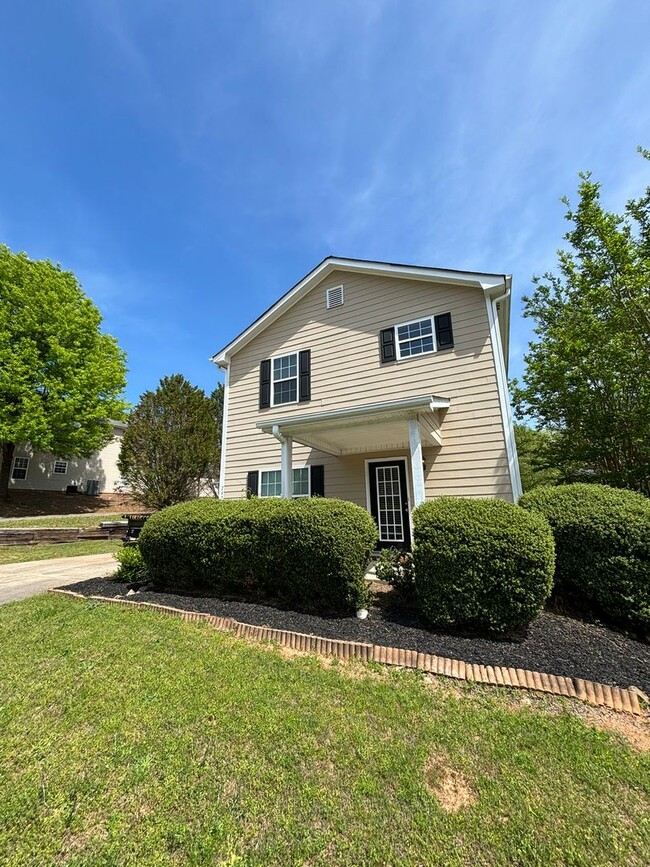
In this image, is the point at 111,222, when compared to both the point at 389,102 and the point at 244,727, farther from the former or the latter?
the point at 244,727

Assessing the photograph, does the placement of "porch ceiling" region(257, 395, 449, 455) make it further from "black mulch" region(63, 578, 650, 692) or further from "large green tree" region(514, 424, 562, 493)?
"large green tree" region(514, 424, 562, 493)

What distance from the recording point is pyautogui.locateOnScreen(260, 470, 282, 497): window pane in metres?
10.0

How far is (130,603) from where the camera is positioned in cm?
532

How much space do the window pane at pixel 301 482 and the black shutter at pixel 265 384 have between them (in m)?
2.30

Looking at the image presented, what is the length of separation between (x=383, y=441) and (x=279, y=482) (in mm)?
3250

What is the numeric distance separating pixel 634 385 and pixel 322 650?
10032 mm

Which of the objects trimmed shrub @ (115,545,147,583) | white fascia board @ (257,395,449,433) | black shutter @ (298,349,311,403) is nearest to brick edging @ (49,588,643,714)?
trimmed shrub @ (115,545,147,583)

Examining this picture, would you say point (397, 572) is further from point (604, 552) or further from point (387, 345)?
point (387, 345)

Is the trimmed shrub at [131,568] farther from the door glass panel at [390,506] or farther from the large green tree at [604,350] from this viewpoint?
the large green tree at [604,350]

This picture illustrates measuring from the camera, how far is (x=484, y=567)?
404 centimetres

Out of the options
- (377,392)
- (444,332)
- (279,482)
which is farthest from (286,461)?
(444,332)

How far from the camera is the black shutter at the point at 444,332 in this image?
339 inches

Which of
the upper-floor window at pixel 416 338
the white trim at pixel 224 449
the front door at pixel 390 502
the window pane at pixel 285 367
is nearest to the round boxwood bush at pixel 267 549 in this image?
the front door at pixel 390 502

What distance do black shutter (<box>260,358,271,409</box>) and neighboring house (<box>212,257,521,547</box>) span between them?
36 mm
